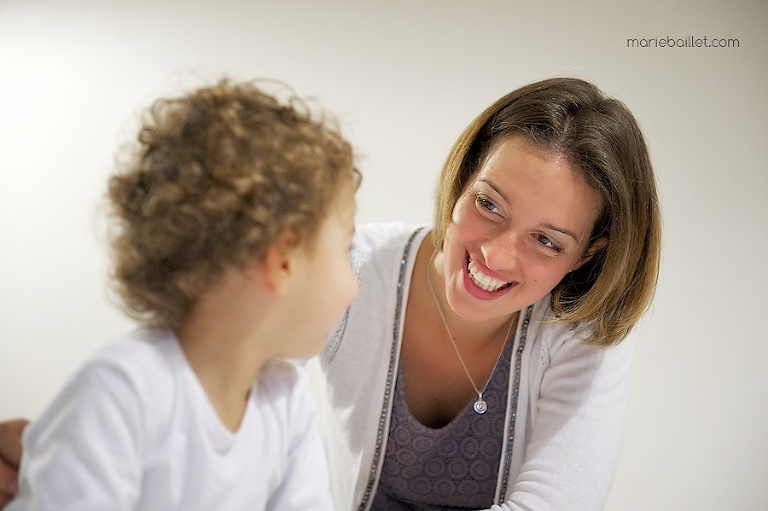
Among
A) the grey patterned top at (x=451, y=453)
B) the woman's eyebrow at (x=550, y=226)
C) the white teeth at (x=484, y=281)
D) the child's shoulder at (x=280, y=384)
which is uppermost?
the woman's eyebrow at (x=550, y=226)

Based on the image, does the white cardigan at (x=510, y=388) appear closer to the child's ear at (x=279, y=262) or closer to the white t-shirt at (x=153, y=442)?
the white t-shirt at (x=153, y=442)

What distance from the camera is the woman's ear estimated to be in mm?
1440

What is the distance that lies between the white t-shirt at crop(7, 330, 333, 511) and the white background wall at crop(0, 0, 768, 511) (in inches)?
A: 55.3

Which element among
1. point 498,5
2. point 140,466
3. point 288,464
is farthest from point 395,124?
point 140,466

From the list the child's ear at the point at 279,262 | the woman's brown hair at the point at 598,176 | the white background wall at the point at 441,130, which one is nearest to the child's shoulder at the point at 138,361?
the child's ear at the point at 279,262

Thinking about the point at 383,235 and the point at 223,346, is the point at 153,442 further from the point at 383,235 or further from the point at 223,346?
the point at 383,235

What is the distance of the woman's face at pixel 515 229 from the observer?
1.33 metres

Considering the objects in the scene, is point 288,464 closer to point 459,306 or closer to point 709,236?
point 459,306

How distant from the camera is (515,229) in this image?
4.41 feet

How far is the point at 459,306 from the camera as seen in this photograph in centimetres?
141

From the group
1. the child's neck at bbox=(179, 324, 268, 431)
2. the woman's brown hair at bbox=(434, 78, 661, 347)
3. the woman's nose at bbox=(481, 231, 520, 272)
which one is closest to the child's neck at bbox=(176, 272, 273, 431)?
the child's neck at bbox=(179, 324, 268, 431)

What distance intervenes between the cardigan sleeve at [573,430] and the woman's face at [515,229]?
16 centimetres

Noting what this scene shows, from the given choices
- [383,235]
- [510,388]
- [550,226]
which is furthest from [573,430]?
[383,235]

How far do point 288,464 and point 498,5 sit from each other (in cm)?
164
